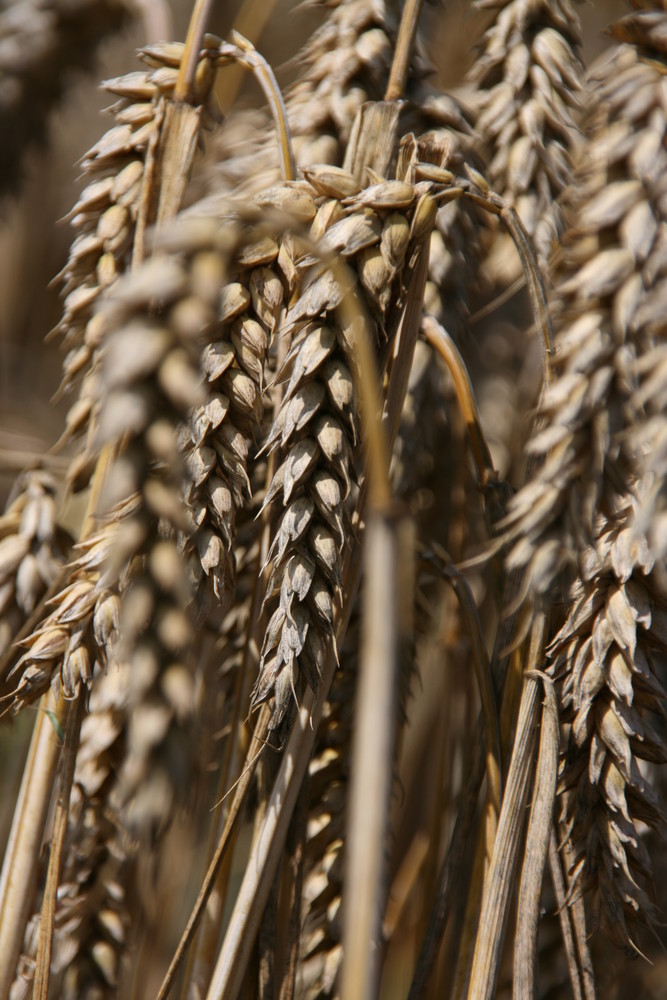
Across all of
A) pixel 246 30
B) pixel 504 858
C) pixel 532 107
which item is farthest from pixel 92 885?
pixel 246 30

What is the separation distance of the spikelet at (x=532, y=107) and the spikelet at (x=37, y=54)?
50 cm

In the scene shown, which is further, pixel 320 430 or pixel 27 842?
pixel 27 842

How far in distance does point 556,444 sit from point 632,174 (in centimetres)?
18

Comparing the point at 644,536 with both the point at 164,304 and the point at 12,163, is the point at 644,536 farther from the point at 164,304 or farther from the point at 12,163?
the point at 12,163

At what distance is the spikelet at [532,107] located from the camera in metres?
1.02

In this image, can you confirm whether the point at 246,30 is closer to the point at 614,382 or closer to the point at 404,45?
the point at 404,45

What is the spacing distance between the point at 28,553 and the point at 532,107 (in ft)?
2.50

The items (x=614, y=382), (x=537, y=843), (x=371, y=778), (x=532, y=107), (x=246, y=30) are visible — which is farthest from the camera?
(x=246, y=30)

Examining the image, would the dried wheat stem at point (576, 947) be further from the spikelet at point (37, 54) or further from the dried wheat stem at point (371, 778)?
the spikelet at point (37, 54)

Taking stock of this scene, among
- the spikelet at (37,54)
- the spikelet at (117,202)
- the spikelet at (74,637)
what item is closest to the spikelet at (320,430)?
the spikelet at (74,637)

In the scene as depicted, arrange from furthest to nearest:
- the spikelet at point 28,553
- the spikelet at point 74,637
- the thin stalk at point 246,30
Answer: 1. the thin stalk at point 246,30
2. the spikelet at point 28,553
3. the spikelet at point 74,637

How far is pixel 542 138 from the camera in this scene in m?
1.04

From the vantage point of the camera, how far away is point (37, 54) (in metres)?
1.16

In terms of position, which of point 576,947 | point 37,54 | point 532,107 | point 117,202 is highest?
point 37,54
